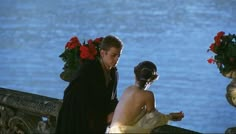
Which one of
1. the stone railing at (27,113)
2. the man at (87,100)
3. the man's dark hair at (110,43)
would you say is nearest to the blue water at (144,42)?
the stone railing at (27,113)

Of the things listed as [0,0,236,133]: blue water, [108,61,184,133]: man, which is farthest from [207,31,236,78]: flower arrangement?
[0,0,236,133]: blue water

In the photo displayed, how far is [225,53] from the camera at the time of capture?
4836 mm

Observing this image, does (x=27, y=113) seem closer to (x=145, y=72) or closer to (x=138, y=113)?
(x=138, y=113)

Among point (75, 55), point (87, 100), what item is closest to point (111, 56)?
point (87, 100)

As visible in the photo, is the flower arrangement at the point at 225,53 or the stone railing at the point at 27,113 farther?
the stone railing at the point at 27,113

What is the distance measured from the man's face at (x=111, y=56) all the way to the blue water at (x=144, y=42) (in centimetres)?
974

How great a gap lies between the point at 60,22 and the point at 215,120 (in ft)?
13.8

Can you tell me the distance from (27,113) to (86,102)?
1.00m

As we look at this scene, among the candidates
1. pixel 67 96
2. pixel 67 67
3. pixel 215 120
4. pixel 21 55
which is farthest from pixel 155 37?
pixel 67 96

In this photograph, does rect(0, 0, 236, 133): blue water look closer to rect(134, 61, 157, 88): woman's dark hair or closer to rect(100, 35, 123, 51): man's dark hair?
rect(100, 35, 123, 51): man's dark hair

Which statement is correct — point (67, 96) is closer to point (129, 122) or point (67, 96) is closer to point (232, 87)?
point (129, 122)

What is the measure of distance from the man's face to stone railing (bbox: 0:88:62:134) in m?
0.78

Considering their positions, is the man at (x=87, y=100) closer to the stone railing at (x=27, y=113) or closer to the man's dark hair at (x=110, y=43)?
the man's dark hair at (x=110, y=43)

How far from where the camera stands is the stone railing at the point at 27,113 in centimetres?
487
